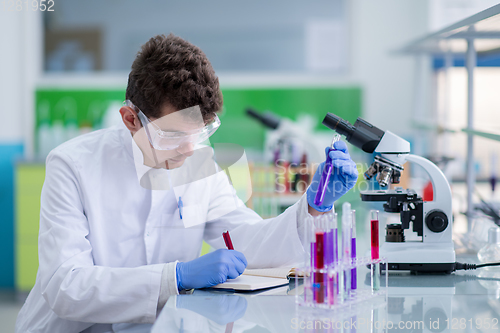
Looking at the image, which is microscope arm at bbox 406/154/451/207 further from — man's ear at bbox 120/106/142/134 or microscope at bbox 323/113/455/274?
man's ear at bbox 120/106/142/134

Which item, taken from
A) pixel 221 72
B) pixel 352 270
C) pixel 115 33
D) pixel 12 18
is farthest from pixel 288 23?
pixel 352 270

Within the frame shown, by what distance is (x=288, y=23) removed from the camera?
3.96 m

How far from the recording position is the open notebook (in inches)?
47.9

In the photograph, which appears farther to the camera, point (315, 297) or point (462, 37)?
point (462, 37)

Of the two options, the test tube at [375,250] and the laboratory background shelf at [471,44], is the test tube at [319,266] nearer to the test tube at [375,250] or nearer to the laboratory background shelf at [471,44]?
the test tube at [375,250]

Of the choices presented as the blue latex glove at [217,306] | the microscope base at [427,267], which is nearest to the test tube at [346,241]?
the blue latex glove at [217,306]

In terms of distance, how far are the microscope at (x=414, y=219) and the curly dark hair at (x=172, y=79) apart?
0.41m

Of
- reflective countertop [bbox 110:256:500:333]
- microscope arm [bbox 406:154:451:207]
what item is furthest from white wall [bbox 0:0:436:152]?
reflective countertop [bbox 110:256:500:333]

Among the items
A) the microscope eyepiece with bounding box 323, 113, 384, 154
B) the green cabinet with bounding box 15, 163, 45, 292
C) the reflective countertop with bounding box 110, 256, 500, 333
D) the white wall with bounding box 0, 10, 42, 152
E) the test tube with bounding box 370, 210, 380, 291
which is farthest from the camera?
the white wall with bounding box 0, 10, 42, 152

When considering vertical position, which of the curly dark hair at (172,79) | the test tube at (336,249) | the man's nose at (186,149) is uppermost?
the curly dark hair at (172,79)

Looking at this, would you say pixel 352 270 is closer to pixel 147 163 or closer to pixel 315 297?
pixel 315 297

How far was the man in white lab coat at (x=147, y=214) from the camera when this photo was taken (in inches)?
46.7

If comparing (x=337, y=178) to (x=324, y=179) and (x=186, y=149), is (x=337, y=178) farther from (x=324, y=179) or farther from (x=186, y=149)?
(x=186, y=149)

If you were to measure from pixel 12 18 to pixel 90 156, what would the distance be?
9.76ft
